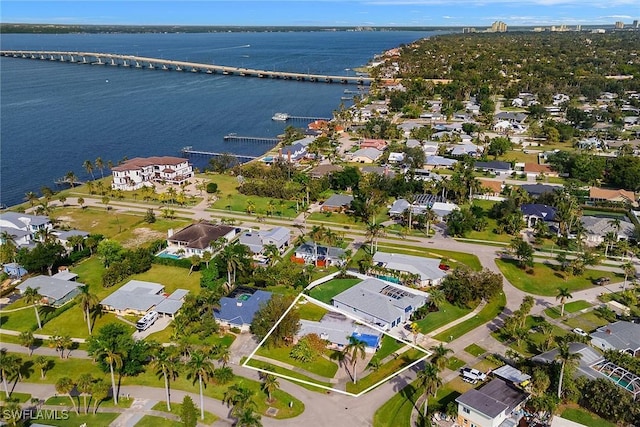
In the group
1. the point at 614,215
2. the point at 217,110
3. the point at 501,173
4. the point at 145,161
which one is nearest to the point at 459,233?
the point at 614,215

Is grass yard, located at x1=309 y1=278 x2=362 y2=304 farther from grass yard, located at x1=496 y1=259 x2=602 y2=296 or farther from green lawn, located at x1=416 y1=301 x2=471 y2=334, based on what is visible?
grass yard, located at x1=496 y1=259 x2=602 y2=296

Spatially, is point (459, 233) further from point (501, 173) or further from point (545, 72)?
point (545, 72)

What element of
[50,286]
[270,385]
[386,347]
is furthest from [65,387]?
[386,347]

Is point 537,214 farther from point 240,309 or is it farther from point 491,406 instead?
point 240,309

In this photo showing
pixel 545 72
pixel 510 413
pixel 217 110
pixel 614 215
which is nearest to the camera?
pixel 510 413

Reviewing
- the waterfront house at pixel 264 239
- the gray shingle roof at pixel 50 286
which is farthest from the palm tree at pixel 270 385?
the gray shingle roof at pixel 50 286
